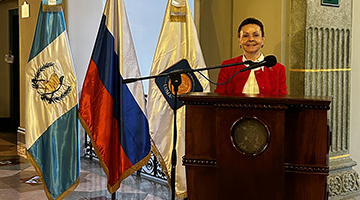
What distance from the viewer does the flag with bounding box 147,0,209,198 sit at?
3.52 meters

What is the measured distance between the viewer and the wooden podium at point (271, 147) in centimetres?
182

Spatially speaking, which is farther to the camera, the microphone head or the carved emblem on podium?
the microphone head

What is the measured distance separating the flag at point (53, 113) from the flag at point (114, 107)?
16 centimetres

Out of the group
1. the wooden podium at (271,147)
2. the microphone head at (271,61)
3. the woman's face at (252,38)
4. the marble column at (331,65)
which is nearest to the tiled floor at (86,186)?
the marble column at (331,65)

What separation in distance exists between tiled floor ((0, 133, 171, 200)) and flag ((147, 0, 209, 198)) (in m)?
0.63

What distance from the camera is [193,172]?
203 centimetres

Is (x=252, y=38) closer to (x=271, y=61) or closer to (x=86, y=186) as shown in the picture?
(x=271, y=61)

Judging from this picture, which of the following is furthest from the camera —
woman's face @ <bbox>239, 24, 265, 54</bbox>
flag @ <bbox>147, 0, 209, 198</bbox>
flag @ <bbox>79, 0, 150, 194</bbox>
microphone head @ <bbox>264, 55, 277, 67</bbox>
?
flag @ <bbox>147, 0, 209, 198</bbox>

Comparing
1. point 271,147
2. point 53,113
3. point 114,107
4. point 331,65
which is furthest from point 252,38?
point 53,113

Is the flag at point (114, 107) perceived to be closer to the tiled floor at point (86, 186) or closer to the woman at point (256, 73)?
the tiled floor at point (86, 186)

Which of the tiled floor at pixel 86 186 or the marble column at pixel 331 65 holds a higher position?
the marble column at pixel 331 65

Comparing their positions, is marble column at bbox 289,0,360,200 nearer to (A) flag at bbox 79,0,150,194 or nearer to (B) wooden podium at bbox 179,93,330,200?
(A) flag at bbox 79,0,150,194

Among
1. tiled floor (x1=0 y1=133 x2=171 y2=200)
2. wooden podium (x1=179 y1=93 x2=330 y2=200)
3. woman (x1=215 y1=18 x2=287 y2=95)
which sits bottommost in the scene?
tiled floor (x1=0 y1=133 x2=171 y2=200)

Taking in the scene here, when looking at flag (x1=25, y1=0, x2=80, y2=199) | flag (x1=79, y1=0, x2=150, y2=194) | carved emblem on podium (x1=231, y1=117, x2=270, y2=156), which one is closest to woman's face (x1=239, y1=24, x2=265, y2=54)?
carved emblem on podium (x1=231, y1=117, x2=270, y2=156)
